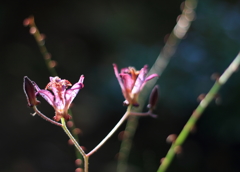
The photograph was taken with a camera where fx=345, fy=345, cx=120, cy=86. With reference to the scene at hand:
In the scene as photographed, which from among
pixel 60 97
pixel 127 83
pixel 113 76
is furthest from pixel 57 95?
pixel 113 76

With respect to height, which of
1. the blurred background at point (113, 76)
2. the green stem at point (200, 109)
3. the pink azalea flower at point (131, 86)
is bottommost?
the blurred background at point (113, 76)

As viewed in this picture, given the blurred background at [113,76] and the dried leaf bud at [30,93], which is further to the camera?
the blurred background at [113,76]

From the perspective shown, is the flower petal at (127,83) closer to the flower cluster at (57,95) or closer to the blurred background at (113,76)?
the flower cluster at (57,95)

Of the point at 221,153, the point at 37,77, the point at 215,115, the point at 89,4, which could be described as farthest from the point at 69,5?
the point at 221,153

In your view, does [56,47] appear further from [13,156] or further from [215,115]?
[215,115]

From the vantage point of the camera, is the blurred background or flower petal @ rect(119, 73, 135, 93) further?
the blurred background

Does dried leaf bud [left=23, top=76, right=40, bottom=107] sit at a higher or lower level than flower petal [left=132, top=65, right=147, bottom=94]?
higher

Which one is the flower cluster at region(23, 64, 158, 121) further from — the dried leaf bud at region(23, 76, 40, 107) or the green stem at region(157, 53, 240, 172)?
the green stem at region(157, 53, 240, 172)

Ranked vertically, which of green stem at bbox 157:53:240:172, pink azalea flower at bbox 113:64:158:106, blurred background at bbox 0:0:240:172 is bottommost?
blurred background at bbox 0:0:240:172

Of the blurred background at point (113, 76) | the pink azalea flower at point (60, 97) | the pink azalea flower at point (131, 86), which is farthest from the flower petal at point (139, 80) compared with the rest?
the blurred background at point (113, 76)

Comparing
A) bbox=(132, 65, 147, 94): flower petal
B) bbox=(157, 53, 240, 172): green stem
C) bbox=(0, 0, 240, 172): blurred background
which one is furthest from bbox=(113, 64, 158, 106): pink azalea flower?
bbox=(0, 0, 240, 172): blurred background
